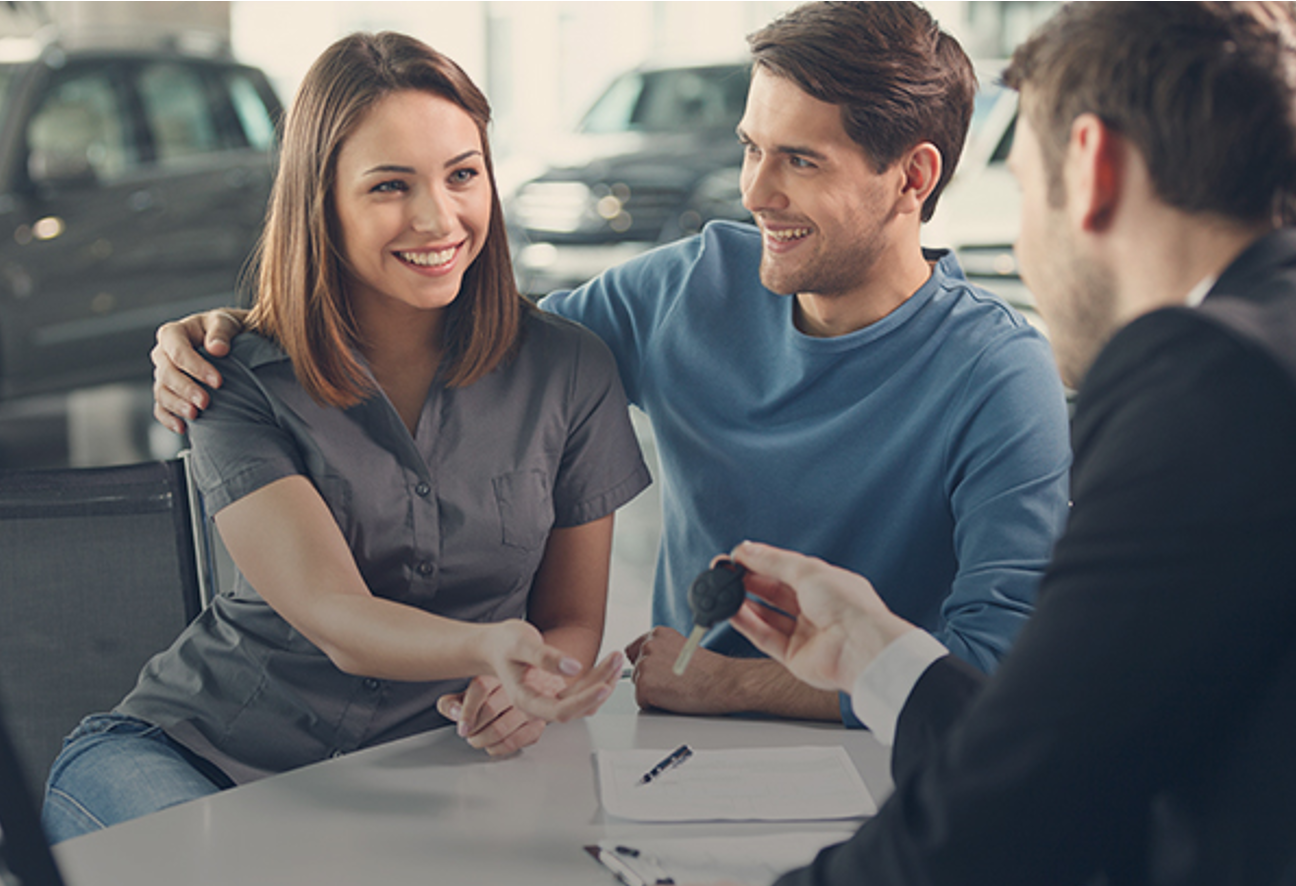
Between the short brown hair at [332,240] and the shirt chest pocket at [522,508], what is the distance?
14 cm

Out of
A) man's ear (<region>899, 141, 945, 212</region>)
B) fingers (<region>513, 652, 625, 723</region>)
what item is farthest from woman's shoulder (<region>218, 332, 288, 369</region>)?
man's ear (<region>899, 141, 945, 212</region>)

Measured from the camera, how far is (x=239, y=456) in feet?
4.82

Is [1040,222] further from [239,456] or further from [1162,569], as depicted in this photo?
[239,456]

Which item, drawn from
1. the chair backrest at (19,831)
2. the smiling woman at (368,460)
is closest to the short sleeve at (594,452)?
the smiling woman at (368,460)

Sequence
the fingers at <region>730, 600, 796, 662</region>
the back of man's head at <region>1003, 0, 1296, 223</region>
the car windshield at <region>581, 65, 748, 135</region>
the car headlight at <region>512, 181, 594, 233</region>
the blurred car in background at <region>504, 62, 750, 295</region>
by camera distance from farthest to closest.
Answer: the car windshield at <region>581, 65, 748, 135</region>, the car headlight at <region>512, 181, 594, 233</region>, the blurred car in background at <region>504, 62, 750, 295</region>, the fingers at <region>730, 600, 796, 662</region>, the back of man's head at <region>1003, 0, 1296, 223</region>

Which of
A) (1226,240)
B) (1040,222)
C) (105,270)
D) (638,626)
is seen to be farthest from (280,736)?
(105,270)

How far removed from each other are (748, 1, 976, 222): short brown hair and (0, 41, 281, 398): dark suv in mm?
3252

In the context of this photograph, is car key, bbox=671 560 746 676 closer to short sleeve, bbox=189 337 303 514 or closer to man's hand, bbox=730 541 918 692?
man's hand, bbox=730 541 918 692

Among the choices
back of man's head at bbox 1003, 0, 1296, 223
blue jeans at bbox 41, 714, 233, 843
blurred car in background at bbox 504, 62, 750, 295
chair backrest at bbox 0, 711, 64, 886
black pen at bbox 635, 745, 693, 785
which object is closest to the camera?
chair backrest at bbox 0, 711, 64, 886

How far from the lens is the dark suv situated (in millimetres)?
4398

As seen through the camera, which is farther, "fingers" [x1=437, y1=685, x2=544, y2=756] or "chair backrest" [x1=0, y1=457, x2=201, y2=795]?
"chair backrest" [x1=0, y1=457, x2=201, y2=795]

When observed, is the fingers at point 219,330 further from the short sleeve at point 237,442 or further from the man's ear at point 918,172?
the man's ear at point 918,172

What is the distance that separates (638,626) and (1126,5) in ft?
8.80

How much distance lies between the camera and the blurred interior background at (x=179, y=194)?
4.43 meters
